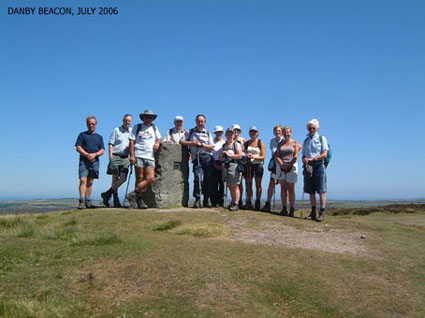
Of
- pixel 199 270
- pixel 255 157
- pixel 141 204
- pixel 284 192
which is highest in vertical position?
pixel 255 157

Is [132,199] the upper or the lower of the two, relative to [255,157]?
lower

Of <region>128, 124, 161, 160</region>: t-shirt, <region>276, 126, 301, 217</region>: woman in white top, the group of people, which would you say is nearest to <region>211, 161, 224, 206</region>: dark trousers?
the group of people

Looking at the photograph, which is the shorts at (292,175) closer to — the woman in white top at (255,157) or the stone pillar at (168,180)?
the woman in white top at (255,157)

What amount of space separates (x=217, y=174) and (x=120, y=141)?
132 inches

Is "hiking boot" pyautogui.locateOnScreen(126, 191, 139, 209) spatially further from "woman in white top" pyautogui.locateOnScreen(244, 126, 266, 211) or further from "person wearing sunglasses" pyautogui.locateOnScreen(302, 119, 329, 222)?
"person wearing sunglasses" pyautogui.locateOnScreen(302, 119, 329, 222)

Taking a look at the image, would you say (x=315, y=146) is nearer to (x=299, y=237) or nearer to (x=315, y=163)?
(x=315, y=163)

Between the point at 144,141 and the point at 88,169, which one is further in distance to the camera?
the point at 88,169

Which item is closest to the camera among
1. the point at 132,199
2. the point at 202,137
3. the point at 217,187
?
the point at 202,137

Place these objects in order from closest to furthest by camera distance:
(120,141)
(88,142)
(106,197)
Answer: (88,142) < (120,141) < (106,197)

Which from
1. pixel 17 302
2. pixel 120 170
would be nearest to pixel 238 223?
pixel 120 170

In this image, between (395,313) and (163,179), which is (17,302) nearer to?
(395,313)

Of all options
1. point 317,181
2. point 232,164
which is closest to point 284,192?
point 317,181

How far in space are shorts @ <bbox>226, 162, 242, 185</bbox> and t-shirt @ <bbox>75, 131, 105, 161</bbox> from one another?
416 cm

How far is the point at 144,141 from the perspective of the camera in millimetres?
12312
